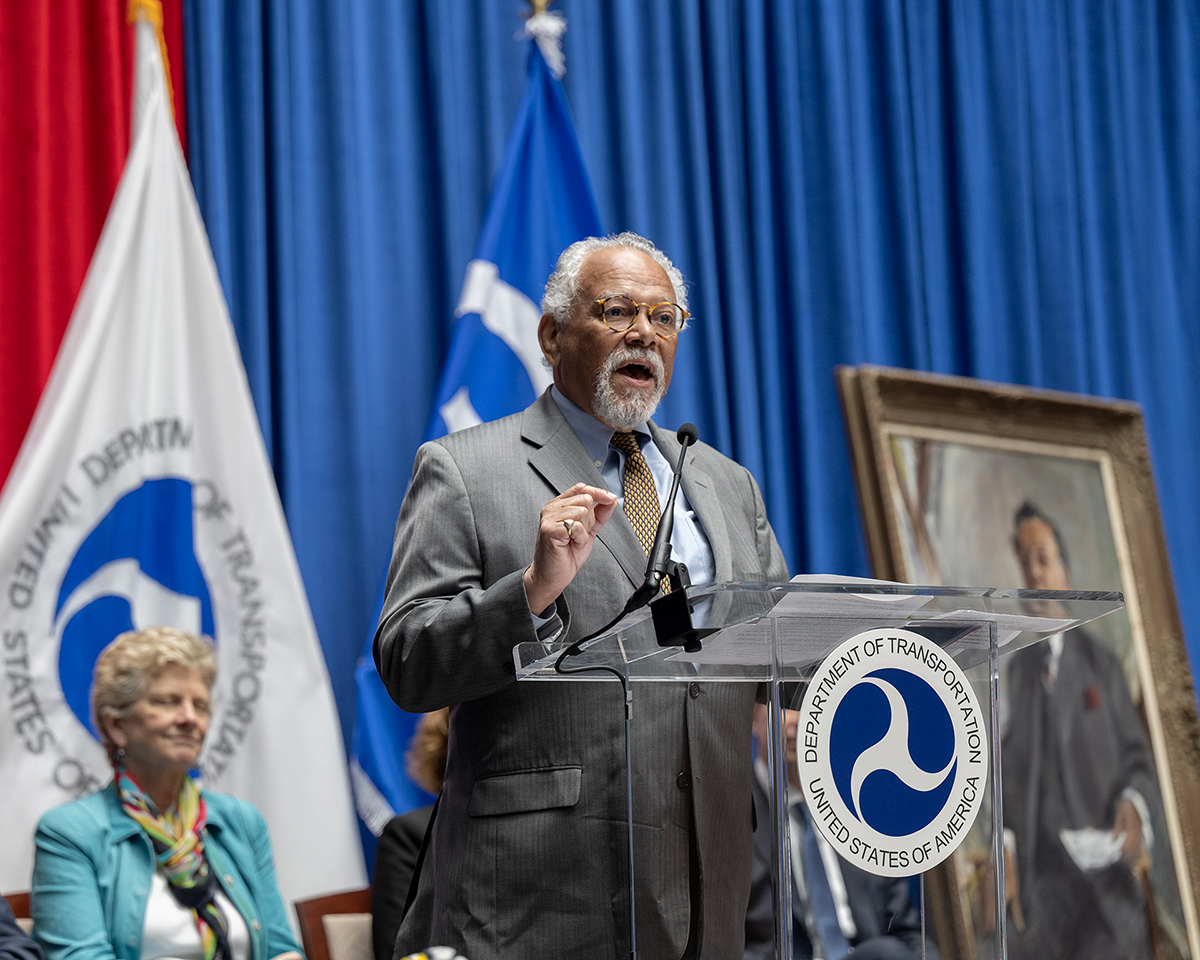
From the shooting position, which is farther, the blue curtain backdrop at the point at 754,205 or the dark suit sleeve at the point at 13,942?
the blue curtain backdrop at the point at 754,205

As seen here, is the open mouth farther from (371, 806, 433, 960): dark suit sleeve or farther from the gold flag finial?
the gold flag finial

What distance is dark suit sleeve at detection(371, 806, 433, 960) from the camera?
3.29 meters

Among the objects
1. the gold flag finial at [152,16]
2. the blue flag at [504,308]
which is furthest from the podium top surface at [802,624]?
the gold flag finial at [152,16]

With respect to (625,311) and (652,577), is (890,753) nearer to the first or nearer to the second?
(652,577)

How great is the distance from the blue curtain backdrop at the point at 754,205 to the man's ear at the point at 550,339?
1886 mm

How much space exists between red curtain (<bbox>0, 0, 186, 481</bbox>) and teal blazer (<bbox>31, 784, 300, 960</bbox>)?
1062 millimetres

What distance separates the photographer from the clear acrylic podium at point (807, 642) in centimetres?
134

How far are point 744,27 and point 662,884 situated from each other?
383 centimetres

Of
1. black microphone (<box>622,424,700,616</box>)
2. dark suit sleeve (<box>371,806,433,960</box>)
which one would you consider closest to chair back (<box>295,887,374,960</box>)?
dark suit sleeve (<box>371,806,433,960</box>)

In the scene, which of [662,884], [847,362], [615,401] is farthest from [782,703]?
[847,362]

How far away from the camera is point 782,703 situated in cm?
139

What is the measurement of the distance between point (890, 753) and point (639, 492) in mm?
689

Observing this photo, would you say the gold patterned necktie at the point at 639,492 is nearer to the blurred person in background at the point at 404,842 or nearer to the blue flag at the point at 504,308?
the blurred person in background at the point at 404,842

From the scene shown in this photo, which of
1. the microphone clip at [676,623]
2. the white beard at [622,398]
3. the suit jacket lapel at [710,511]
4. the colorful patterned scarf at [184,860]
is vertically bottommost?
the colorful patterned scarf at [184,860]
